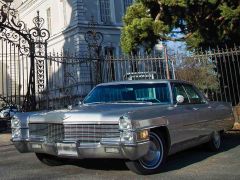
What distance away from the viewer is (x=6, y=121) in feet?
50.5

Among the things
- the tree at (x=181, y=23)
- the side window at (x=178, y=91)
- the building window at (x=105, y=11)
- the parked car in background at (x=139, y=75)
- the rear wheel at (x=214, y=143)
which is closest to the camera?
the side window at (x=178, y=91)

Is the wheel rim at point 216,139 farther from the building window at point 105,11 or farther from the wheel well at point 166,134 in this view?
the building window at point 105,11

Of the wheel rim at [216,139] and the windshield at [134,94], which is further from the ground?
the windshield at [134,94]

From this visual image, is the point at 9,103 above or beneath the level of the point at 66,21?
beneath

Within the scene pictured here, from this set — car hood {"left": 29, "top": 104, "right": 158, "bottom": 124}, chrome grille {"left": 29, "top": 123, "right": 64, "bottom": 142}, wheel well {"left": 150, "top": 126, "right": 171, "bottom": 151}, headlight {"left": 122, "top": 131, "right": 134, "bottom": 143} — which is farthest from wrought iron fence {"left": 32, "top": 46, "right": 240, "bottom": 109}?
headlight {"left": 122, "top": 131, "right": 134, "bottom": 143}

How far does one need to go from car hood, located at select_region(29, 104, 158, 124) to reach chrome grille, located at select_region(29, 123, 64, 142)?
3.3 inches

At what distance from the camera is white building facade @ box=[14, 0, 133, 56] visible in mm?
36531

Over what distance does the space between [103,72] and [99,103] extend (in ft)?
28.0

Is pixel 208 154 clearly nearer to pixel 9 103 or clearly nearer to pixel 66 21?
pixel 9 103

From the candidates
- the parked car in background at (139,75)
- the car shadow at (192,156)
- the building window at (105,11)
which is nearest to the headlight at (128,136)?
the car shadow at (192,156)

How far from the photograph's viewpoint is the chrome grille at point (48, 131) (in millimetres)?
6801

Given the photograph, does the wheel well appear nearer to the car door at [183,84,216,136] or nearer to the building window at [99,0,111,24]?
the car door at [183,84,216,136]

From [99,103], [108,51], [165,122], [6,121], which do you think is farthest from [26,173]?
[108,51]

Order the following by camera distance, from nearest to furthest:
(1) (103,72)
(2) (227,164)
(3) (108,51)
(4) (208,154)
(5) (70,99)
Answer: (2) (227,164) < (4) (208,154) < (1) (103,72) < (5) (70,99) < (3) (108,51)
